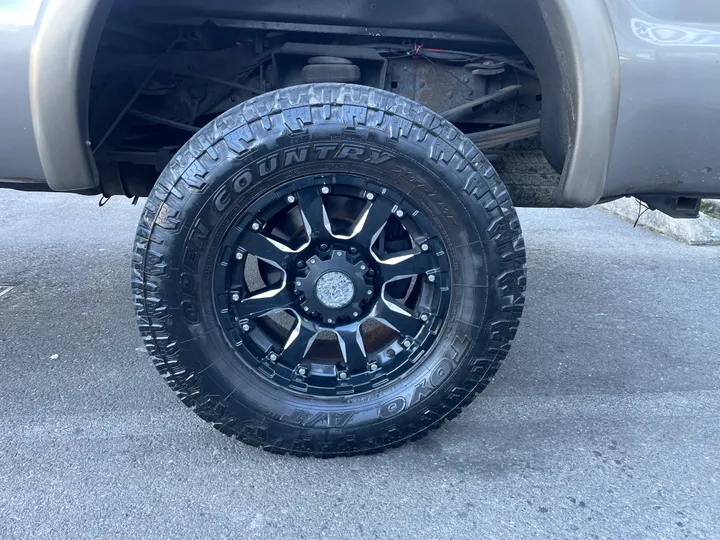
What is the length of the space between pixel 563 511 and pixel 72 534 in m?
1.55

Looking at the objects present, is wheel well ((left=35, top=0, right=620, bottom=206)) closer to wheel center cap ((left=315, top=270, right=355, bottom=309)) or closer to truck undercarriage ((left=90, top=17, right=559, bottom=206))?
truck undercarriage ((left=90, top=17, right=559, bottom=206))

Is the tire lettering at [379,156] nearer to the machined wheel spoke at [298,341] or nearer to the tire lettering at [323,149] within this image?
the tire lettering at [323,149]

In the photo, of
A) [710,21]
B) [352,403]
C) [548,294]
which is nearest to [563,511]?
[352,403]

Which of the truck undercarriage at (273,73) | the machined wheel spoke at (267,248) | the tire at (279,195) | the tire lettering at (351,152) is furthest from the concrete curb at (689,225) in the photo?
the machined wheel spoke at (267,248)

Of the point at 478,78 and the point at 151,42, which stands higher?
the point at 151,42

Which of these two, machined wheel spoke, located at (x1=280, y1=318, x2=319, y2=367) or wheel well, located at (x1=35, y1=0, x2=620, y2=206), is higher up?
wheel well, located at (x1=35, y1=0, x2=620, y2=206)

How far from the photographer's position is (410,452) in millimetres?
1981

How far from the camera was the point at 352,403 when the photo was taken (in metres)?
1.89

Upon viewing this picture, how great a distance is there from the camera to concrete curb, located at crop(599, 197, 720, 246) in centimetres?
454

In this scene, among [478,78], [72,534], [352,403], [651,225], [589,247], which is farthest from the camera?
[651,225]

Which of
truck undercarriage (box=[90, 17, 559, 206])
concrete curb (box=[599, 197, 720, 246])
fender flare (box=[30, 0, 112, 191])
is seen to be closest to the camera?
fender flare (box=[30, 0, 112, 191])

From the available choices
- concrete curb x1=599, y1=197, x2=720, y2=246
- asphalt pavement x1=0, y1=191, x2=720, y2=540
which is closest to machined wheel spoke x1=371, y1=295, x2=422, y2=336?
asphalt pavement x1=0, y1=191, x2=720, y2=540

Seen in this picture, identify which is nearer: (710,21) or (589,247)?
(710,21)

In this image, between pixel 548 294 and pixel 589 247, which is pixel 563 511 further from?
pixel 589 247
